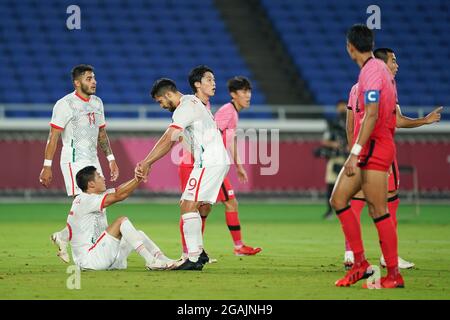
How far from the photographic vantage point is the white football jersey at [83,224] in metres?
10.4

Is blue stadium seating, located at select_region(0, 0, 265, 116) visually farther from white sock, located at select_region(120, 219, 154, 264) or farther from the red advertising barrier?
white sock, located at select_region(120, 219, 154, 264)

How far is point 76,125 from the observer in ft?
39.4

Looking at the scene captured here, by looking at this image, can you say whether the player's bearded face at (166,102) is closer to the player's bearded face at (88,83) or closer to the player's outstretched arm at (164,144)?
the player's outstretched arm at (164,144)

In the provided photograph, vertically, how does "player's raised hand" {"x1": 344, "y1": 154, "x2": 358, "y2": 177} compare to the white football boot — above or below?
above

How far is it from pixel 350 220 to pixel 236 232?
3.60 meters

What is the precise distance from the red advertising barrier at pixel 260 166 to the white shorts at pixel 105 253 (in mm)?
12103

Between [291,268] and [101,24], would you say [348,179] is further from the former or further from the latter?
[101,24]

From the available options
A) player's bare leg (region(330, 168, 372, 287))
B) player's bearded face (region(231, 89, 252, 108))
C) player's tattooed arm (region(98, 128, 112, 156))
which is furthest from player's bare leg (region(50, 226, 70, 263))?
player's bare leg (region(330, 168, 372, 287))

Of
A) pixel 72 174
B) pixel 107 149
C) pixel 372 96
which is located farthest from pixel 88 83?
pixel 372 96

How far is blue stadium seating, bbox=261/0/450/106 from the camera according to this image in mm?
27953

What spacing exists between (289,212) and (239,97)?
8.45 metres

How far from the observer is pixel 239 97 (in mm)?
13125

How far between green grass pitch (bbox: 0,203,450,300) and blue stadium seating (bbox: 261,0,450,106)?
7897 millimetres
